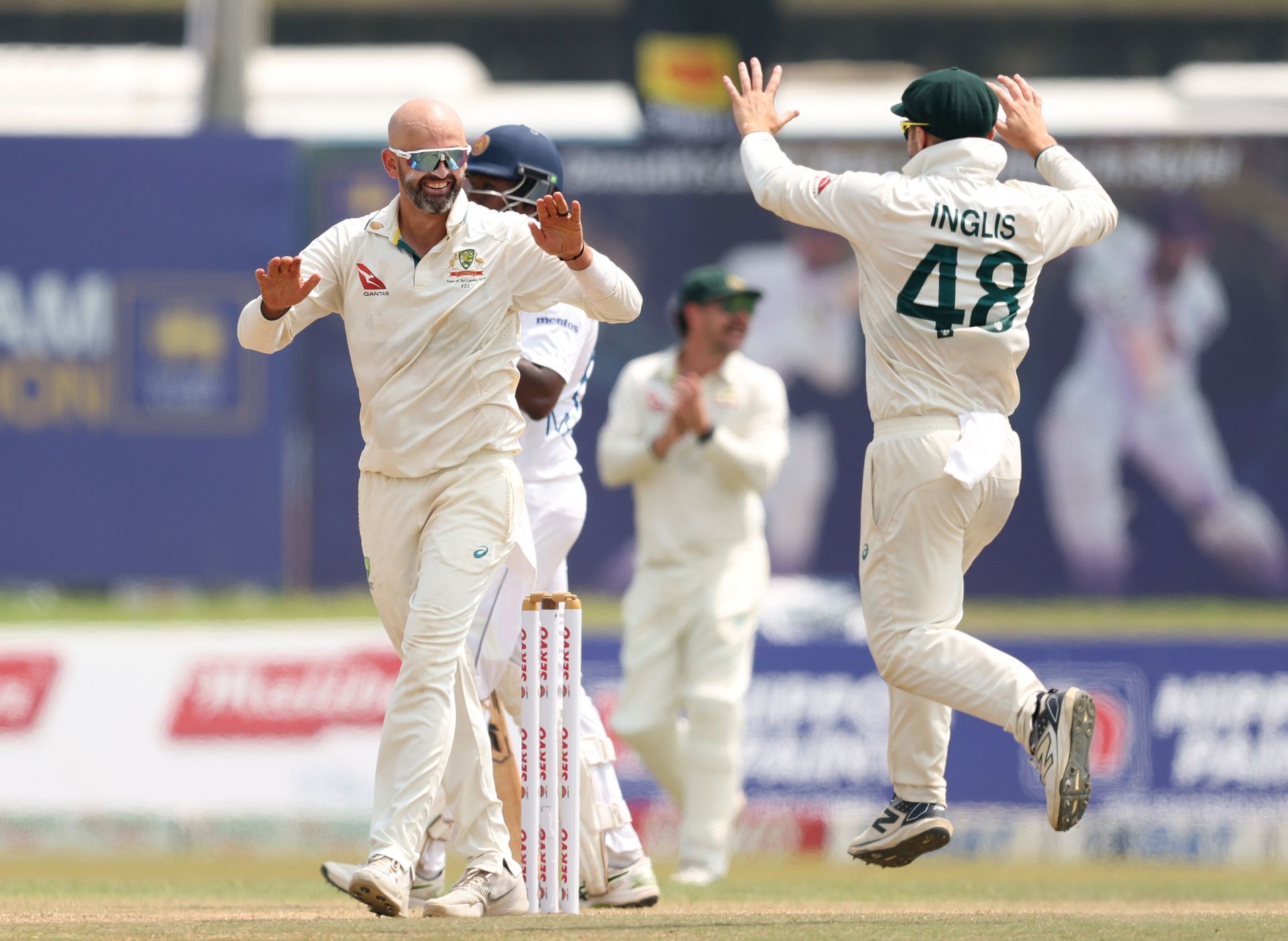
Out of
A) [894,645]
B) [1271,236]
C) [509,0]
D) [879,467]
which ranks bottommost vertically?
[894,645]

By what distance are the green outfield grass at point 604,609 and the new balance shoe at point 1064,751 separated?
7323 mm

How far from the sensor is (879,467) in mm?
Answer: 6453

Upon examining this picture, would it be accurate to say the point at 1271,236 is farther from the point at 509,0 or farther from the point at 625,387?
the point at 509,0

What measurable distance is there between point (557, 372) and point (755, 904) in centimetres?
203

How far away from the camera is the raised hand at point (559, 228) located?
5.95m

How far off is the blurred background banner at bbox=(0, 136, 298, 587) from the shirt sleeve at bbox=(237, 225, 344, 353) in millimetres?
8229

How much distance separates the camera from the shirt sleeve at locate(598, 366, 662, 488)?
9.83 m

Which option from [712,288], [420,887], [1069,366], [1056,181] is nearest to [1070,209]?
[1056,181]

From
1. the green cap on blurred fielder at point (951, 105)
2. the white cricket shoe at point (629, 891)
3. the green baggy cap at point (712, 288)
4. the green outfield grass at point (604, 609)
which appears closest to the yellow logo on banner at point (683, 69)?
the green outfield grass at point (604, 609)

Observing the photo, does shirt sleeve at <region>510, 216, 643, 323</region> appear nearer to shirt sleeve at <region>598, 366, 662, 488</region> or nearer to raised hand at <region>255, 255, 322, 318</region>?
raised hand at <region>255, 255, 322, 318</region>

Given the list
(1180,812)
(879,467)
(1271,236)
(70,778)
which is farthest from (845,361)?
(879,467)

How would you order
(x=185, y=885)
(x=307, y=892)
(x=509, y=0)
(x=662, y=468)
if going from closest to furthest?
(x=307, y=892)
(x=185, y=885)
(x=662, y=468)
(x=509, y=0)

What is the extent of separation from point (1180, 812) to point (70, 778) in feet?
19.2

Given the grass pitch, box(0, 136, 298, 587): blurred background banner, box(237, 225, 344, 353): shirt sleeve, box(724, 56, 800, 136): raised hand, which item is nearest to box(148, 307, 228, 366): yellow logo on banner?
box(0, 136, 298, 587): blurred background banner
